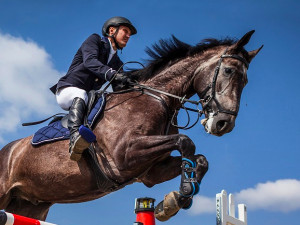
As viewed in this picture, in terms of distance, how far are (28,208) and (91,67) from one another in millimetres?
2409

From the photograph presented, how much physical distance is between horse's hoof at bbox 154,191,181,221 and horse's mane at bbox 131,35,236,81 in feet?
6.31

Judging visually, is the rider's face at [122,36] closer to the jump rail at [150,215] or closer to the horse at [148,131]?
the horse at [148,131]

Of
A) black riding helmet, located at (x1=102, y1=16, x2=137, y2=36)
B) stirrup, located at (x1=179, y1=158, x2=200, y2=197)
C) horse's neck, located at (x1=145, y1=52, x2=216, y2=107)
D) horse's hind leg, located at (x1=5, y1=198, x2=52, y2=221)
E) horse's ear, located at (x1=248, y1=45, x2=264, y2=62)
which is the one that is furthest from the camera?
horse's hind leg, located at (x1=5, y1=198, x2=52, y2=221)

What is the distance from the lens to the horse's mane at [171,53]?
696 cm

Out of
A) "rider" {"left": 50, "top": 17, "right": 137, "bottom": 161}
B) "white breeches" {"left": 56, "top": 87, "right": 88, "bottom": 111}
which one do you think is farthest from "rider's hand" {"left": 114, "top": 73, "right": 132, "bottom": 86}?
"white breeches" {"left": 56, "top": 87, "right": 88, "bottom": 111}

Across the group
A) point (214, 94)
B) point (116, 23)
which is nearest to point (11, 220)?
point (214, 94)

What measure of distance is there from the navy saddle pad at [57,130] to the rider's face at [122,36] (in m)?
0.89

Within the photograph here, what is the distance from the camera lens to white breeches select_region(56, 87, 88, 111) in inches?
262

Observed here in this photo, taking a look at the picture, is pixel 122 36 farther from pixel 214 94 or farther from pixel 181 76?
pixel 214 94

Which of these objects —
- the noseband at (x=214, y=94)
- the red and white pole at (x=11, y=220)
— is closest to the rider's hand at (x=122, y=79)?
the noseband at (x=214, y=94)

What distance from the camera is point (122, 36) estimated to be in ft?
23.2

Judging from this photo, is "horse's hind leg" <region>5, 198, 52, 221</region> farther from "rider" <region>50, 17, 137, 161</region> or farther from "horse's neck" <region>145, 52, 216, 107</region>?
"horse's neck" <region>145, 52, 216, 107</region>

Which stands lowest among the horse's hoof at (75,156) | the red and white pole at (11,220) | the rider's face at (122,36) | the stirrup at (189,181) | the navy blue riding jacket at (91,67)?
the red and white pole at (11,220)

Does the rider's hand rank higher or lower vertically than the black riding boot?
higher
